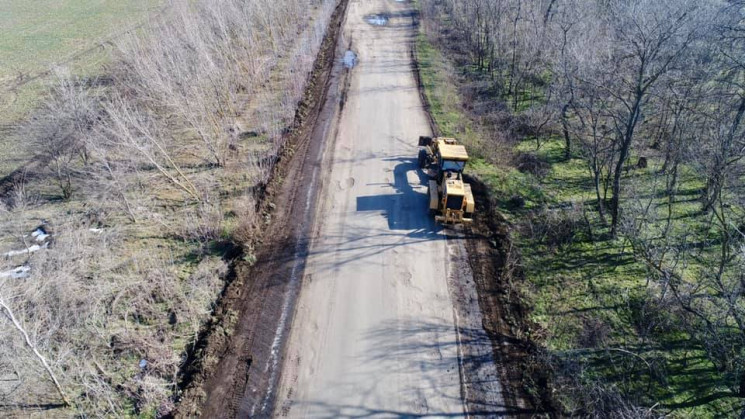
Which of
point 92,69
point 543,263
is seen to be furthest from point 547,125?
point 92,69

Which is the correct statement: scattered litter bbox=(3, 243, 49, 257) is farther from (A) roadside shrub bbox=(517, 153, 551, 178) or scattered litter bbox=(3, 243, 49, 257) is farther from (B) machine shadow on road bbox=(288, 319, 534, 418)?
(A) roadside shrub bbox=(517, 153, 551, 178)

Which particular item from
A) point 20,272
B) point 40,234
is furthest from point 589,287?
point 40,234

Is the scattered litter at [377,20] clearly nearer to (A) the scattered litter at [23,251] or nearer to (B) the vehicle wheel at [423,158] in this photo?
(B) the vehicle wheel at [423,158]

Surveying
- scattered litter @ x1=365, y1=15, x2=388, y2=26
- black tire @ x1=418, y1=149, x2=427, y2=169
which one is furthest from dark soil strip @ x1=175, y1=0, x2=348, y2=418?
scattered litter @ x1=365, y1=15, x2=388, y2=26

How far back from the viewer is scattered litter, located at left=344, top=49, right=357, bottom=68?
1296 inches

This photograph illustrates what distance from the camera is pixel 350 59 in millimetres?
33875

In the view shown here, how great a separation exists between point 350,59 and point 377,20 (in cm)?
1248

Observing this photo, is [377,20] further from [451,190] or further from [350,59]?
[451,190]

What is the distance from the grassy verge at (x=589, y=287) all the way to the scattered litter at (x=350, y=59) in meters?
13.4

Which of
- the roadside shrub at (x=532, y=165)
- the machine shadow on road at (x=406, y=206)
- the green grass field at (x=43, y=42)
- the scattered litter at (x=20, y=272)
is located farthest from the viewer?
the green grass field at (x=43, y=42)

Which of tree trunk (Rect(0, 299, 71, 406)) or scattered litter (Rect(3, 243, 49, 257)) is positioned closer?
tree trunk (Rect(0, 299, 71, 406))

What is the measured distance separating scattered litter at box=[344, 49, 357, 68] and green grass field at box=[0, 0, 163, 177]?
60.0 ft

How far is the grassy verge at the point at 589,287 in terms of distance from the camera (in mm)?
11320

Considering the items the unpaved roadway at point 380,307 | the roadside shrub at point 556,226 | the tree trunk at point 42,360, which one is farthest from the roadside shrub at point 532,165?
the tree trunk at point 42,360
